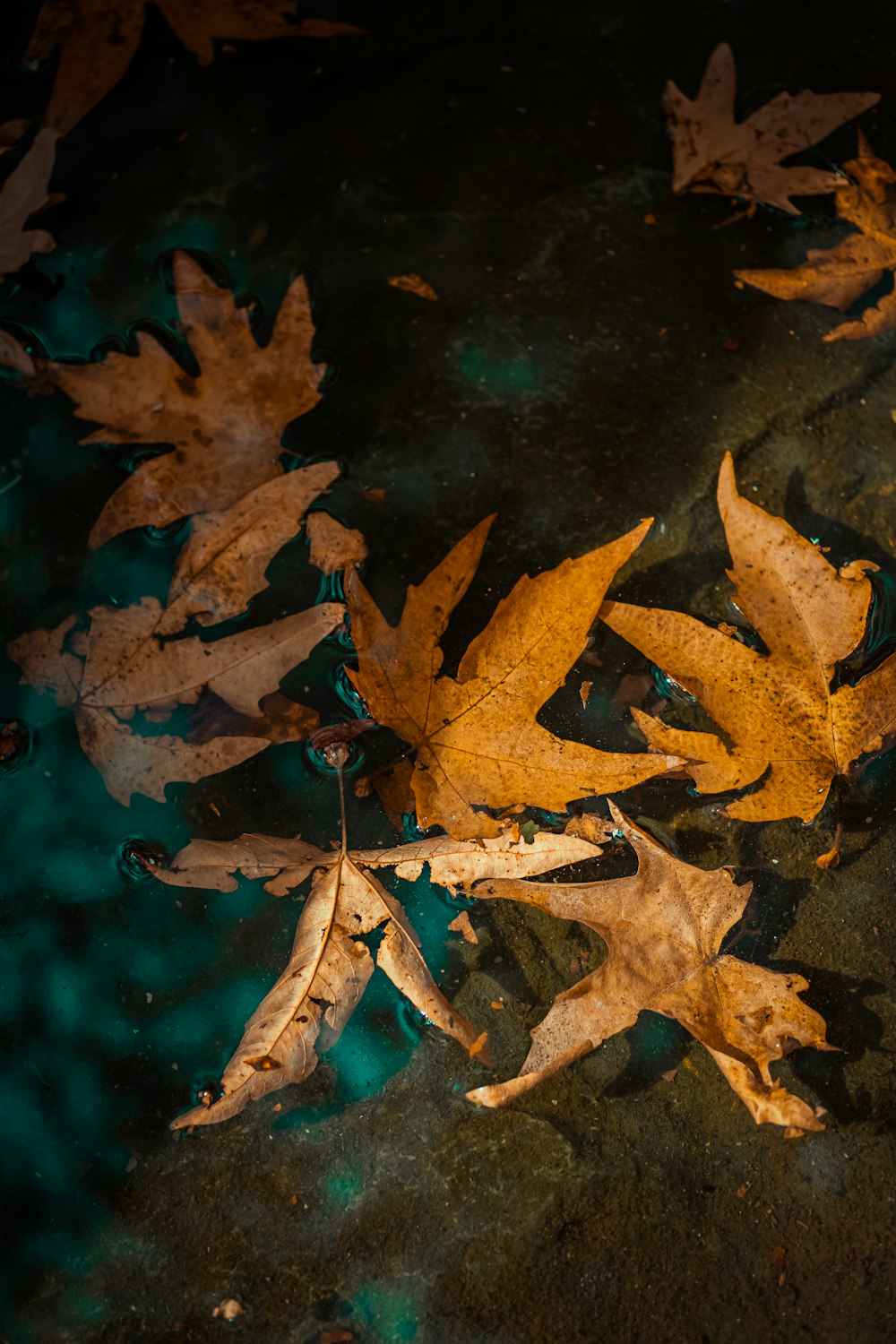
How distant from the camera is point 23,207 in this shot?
179 centimetres

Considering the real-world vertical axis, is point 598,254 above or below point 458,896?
above

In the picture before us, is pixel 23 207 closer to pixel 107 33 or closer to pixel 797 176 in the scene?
pixel 107 33

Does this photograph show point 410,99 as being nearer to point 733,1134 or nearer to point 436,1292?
point 733,1134

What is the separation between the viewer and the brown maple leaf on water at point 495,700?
136 cm

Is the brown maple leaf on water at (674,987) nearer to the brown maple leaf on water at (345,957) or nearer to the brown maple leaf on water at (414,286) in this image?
the brown maple leaf on water at (345,957)

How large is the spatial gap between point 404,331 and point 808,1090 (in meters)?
1.42

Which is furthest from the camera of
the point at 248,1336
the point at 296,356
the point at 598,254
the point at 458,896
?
the point at 598,254

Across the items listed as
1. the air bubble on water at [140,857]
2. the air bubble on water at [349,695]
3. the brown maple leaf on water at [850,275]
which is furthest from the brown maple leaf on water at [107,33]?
the air bubble on water at [140,857]

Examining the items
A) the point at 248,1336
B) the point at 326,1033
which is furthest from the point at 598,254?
the point at 248,1336

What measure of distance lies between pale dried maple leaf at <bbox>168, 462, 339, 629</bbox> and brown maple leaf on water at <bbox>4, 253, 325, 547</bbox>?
0.03 metres

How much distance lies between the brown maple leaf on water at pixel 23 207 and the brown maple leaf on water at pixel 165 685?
2.56ft

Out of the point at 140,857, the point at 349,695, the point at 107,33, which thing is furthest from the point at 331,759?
the point at 107,33

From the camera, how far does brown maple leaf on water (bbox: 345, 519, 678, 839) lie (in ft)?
4.48

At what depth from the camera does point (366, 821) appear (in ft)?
4.85
